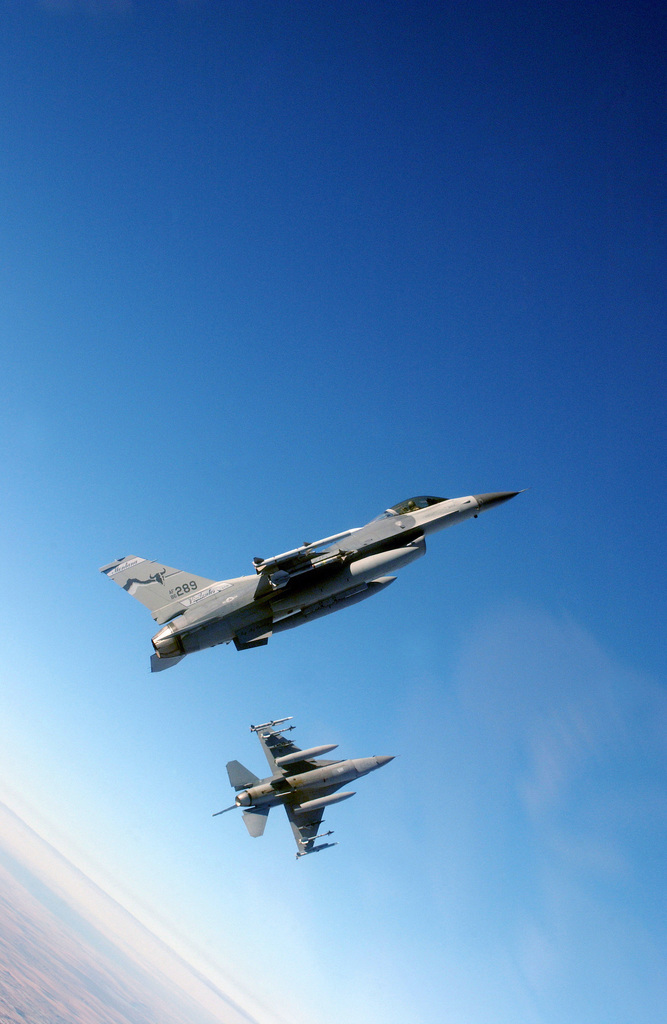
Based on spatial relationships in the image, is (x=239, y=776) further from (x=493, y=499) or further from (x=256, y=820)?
(x=493, y=499)

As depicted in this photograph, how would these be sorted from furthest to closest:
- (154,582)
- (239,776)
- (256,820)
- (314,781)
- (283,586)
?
1. (239,776)
2. (314,781)
3. (256,820)
4. (154,582)
5. (283,586)

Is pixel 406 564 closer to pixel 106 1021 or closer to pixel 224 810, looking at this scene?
pixel 224 810

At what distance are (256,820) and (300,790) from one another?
2.97 m

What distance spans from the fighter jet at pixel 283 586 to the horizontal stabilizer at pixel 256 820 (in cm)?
1406

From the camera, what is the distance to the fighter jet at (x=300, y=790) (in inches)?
1217

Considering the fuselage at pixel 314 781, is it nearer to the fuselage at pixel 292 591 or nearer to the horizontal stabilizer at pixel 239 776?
the horizontal stabilizer at pixel 239 776

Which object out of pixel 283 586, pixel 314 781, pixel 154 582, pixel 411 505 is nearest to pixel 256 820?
pixel 314 781

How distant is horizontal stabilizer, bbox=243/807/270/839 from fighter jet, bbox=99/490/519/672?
554 inches

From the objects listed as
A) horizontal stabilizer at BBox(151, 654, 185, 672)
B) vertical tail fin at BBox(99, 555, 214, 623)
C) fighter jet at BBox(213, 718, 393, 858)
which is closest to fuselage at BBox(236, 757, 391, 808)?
fighter jet at BBox(213, 718, 393, 858)

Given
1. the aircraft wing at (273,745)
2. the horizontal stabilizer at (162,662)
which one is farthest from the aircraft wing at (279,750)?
the horizontal stabilizer at (162,662)

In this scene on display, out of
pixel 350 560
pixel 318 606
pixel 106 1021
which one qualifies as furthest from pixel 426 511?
pixel 106 1021

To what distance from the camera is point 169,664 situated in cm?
2289

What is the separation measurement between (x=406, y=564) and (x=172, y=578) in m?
10.5

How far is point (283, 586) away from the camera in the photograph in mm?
22141
